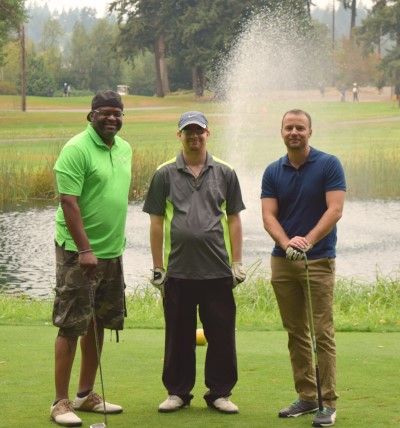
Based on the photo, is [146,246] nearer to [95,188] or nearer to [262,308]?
[262,308]

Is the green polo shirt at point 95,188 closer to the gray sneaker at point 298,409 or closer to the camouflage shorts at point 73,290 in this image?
the camouflage shorts at point 73,290

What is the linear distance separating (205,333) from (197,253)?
0.48 metres

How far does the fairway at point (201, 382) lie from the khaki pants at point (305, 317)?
20cm

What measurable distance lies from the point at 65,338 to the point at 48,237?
15306 mm

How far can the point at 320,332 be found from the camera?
21.1 feet

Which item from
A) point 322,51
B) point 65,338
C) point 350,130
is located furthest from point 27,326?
point 322,51

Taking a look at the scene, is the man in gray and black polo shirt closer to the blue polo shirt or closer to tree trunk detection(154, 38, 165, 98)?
the blue polo shirt

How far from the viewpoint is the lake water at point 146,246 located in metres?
16.6

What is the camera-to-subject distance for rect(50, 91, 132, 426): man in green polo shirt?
631 centimetres

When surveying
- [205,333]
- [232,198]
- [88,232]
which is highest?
[232,198]

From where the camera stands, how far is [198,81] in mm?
78375

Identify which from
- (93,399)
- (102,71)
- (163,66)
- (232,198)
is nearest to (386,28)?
(163,66)

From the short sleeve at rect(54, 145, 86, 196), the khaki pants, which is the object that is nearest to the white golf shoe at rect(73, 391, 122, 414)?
the khaki pants

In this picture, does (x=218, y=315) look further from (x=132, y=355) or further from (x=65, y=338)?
(x=132, y=355)
